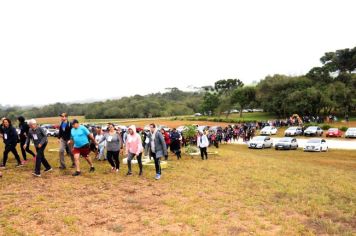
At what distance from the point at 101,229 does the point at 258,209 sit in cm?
374

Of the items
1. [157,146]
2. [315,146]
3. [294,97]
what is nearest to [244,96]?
[294,97]

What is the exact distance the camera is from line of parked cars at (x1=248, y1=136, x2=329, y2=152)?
1123 inches

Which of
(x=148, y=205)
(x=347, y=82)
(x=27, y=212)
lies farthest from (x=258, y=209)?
(x=347, y=82)

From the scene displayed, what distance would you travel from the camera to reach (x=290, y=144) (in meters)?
30.2

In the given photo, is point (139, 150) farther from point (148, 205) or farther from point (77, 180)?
point (148, 205)

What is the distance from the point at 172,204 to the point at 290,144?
24582 millimetres

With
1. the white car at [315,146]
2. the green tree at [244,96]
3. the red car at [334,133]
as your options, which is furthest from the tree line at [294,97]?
the white car at [315,146]

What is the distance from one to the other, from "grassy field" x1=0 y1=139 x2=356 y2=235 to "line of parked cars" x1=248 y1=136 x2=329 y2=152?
17.7 meters

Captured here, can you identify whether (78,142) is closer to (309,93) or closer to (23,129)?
(23,129)

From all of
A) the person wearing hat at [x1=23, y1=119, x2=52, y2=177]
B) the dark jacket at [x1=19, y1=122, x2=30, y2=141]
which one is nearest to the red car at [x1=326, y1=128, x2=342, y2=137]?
the dark jacket at [x1=19, y1=122, x2=30, y2=141]

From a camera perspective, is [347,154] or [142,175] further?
[347,154]

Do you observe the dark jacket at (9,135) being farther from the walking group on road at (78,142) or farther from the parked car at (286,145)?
the parked car at (286,145)

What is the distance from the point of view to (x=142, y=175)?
10875mm

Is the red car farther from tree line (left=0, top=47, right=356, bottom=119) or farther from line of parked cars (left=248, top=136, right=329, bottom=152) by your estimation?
tree line (left=0, top=47, right=356, bottom=119)
